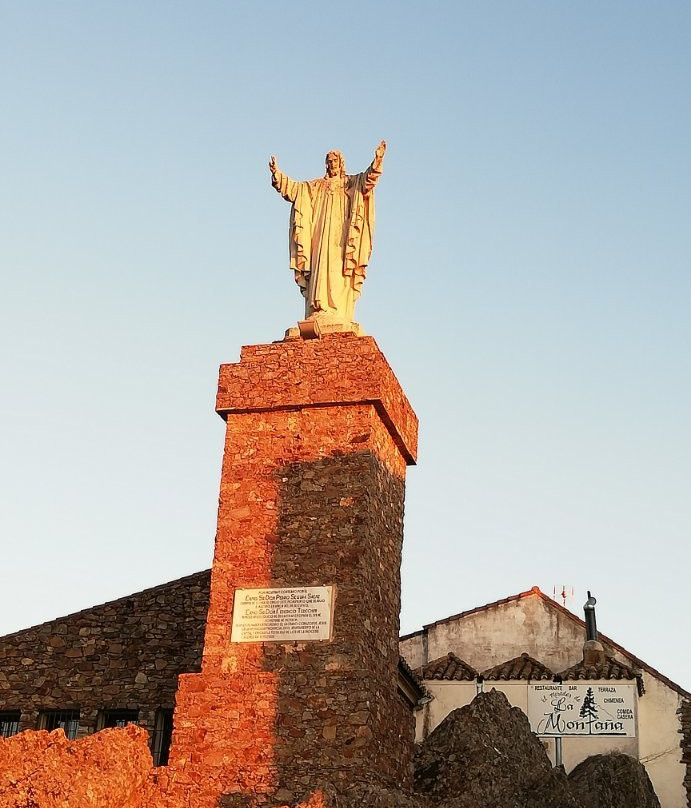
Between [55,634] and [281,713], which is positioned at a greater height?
[55,634]

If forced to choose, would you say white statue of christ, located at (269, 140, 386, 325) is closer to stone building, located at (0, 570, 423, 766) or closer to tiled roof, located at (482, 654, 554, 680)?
stone building, located at (0, 570, 423, 766)

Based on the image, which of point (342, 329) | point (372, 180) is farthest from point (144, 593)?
point (372, 180)

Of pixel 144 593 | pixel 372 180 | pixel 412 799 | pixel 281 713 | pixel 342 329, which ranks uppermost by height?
pixel 372 180

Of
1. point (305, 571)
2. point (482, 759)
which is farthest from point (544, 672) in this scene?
point (305, 571)

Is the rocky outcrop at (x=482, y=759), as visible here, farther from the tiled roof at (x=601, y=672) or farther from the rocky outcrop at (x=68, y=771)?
the tiled roof at (x=601, y=672)

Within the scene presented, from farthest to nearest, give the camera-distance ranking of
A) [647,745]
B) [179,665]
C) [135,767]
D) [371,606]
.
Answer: [647,745], [179,665], [371,606], [135,767]

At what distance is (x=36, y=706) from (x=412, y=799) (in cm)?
667

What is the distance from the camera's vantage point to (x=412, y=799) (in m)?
12.9

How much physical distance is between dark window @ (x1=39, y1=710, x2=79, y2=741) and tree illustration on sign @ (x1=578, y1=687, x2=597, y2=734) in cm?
938

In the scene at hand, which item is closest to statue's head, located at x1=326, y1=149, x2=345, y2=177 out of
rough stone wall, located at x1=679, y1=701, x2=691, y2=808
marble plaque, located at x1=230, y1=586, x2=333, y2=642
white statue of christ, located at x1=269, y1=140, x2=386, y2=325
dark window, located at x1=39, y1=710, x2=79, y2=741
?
white statue of christ, located at x1=269, y1=140, x2=386, y2=325

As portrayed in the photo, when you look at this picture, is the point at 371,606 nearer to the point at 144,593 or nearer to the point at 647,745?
the point at 144,593

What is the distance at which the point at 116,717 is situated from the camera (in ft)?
54.8

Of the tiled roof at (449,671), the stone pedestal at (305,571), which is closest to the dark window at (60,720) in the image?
the stone pedestal at (305,571)

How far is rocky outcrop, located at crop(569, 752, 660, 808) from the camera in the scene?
1773 centimetres
